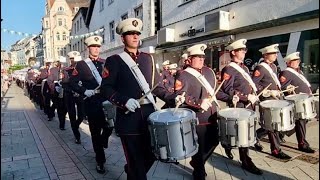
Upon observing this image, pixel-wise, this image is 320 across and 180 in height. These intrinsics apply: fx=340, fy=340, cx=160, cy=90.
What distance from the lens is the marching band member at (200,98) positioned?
407 centimetres

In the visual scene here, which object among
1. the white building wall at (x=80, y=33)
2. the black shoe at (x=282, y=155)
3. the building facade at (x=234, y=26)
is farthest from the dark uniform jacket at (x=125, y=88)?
the white building wall at (x=80, y=33)

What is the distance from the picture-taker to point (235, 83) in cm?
470

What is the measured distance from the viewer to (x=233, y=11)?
35.4ft

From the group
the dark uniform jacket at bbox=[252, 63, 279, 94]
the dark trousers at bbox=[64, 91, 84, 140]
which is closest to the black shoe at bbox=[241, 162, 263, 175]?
the dark uniform jacket at bbox=[252, 63, 279, 94]

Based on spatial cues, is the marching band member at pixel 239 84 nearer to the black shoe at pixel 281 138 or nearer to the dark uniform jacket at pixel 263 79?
the dark uniform jacket at pixel 263 79

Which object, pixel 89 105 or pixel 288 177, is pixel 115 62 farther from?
pixel 288 177

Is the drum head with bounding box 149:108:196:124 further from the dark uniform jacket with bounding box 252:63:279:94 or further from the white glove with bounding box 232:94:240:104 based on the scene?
Answer: the dark uniform jacket with bounding box 252:63:279:94

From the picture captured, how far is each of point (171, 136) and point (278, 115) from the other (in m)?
1.99

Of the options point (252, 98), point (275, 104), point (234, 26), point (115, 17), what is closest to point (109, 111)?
point (252, 98)

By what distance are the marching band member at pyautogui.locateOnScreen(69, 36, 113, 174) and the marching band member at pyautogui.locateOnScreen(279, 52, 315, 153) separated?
9.78ft

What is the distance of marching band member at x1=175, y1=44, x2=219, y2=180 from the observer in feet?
13.3

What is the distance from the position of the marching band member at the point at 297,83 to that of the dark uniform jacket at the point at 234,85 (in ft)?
3.80

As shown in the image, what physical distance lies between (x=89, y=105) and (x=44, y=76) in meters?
7.47

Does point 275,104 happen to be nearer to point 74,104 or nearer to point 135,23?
point 135,23
